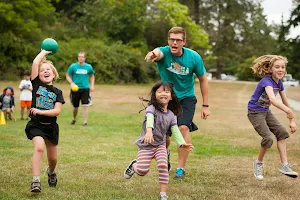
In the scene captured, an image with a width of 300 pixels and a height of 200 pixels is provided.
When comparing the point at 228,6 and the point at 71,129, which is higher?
the point at 228,6

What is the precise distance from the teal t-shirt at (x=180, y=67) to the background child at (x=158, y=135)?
3.66ft

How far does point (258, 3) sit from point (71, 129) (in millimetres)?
57658

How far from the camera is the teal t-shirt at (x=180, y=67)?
23.3 feet

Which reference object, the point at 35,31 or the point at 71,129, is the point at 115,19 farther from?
the point at 71,129

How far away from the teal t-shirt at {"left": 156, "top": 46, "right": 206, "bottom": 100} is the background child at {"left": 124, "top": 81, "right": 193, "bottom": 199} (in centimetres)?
112

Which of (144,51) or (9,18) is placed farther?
(144,51)

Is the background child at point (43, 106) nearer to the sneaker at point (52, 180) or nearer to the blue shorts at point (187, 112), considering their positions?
the sneaker at point (52, 180)

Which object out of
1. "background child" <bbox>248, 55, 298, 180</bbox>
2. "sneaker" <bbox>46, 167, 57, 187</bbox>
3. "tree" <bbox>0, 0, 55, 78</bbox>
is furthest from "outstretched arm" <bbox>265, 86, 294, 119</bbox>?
"tree" <bbox>0, 0, 55, 78</bbox>

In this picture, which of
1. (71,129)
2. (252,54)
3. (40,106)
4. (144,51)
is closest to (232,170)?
(40,106)

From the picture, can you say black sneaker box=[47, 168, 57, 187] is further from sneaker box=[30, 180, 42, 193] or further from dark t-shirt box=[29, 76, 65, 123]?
dark t-shirt box=[29, 76, 65, 123]

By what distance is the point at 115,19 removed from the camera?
147 feet

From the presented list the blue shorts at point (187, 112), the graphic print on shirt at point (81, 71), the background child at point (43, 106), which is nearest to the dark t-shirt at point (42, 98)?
the background child at point (43, 106)

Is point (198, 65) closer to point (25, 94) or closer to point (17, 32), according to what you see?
point (25, 94)

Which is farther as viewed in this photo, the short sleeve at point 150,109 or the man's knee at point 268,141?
the man's knee at point 268,141
